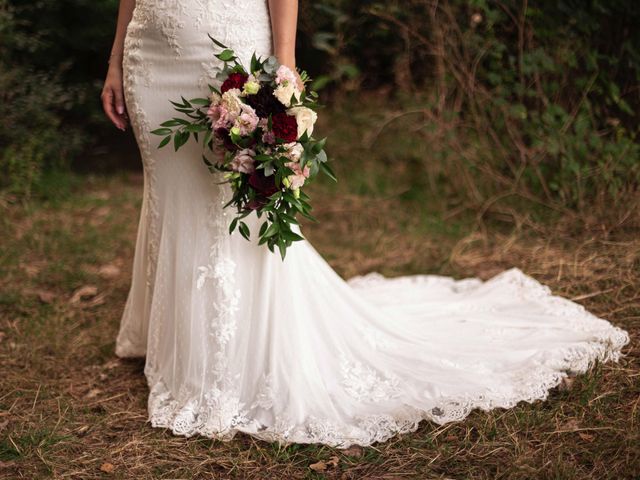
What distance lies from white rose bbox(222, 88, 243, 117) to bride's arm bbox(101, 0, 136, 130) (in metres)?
0.86

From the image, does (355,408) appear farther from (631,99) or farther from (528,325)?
(631,99)

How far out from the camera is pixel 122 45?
3.14m

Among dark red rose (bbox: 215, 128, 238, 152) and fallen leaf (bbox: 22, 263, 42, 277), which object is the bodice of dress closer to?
dark red rose (bbox: 215, 128, 238, 152)

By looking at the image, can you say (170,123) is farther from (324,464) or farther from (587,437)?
(587,437)

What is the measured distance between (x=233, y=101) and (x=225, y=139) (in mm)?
152

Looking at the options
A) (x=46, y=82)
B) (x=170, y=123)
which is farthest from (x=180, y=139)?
(x=46, y=82)

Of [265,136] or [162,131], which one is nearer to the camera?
[265,136]

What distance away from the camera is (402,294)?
392 centimetres

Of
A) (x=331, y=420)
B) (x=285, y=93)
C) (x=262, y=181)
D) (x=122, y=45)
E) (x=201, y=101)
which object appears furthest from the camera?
(x=122, y=45)

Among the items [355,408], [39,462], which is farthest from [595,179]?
[39,462]

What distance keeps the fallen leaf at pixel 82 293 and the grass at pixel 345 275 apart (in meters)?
0.01

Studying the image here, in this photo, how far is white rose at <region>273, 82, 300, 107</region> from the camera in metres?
2.41

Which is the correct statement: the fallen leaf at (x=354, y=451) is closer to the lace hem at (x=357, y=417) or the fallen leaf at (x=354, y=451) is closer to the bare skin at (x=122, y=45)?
the lace hem at (x=357, y=417)

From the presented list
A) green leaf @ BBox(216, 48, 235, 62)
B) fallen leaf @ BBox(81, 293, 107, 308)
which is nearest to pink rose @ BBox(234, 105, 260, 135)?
green leaf @ BBox(216, 48, 235, 62)
